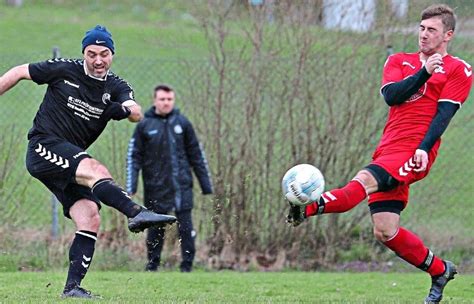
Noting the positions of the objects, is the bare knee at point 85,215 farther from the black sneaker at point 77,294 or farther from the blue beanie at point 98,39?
the blue beanie at point 98,39

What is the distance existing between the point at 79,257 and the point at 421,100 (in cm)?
291

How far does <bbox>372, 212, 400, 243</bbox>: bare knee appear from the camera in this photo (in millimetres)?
8047

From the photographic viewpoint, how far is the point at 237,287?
9.77 m

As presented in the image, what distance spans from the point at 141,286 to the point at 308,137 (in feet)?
12.0

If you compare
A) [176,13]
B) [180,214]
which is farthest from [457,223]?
[176,13]

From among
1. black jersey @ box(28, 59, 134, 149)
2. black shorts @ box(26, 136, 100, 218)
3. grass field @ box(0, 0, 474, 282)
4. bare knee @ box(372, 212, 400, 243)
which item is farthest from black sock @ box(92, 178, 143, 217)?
bare knee @ box(372, 212, 400, 243)

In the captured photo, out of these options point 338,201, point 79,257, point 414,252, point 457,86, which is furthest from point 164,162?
point 457,86

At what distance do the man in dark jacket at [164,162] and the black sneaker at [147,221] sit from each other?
4.05 m

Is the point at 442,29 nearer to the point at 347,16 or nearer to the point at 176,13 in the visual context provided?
the point at 347,16

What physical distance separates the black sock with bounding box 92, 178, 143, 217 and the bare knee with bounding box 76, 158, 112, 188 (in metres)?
0.05

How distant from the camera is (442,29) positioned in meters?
7.91

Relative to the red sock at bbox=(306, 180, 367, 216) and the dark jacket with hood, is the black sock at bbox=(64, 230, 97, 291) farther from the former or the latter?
the dark jacket with hood

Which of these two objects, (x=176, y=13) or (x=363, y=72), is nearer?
(x=363, y=72)

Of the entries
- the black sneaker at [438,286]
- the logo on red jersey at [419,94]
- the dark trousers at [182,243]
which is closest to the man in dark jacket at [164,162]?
the dark trousers at [182,243]
